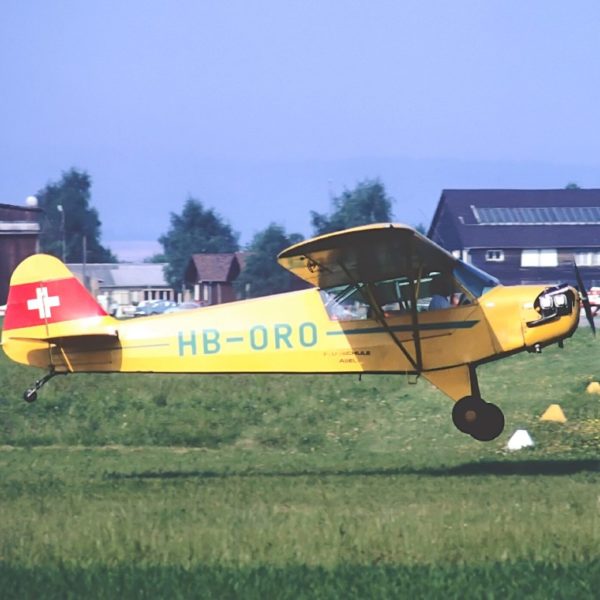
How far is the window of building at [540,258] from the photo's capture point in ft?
257

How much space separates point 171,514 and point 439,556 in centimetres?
323

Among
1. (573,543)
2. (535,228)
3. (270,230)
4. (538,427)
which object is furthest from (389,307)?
(535,228)

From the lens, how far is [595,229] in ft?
262

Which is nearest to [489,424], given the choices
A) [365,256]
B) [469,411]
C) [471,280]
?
[469,411]

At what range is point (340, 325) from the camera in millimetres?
16422

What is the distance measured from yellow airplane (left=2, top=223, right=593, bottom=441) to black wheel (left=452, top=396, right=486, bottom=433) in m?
0.02

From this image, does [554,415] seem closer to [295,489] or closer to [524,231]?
[295,489]

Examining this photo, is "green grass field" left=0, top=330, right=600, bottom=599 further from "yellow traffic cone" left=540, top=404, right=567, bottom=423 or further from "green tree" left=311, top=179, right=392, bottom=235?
"green tree" left=311, top=179, right=392, bottom=235

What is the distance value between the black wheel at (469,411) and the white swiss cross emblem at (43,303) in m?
5.38

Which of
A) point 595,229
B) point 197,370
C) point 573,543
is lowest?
point 573,543

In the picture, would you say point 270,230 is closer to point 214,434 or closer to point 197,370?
point 214,434

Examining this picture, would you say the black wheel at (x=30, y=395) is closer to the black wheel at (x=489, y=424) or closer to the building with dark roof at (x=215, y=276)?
the black wheel at (x=489, y=424)

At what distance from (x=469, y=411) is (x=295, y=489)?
309 cm

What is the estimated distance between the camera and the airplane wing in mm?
14469
